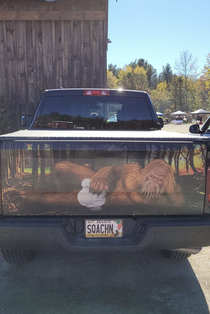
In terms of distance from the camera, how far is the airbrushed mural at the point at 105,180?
2547 millimetres

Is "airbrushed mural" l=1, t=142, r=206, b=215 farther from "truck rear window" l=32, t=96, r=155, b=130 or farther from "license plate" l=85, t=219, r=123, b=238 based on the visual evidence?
"truck rear window" l=32, t=96, r=155, b=130

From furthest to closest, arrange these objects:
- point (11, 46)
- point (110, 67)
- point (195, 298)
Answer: point (110, 67), point (11, 46), point (195, 298)

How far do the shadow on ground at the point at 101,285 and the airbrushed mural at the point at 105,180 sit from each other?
0.85m

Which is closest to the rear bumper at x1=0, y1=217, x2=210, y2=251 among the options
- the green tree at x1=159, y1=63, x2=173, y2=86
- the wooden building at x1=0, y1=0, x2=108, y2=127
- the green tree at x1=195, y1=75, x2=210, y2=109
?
the wooden building at x1=0, y1=0, x2=108, y2=127

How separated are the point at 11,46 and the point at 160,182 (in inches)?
336

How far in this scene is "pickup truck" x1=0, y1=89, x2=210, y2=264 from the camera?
8.21 ft

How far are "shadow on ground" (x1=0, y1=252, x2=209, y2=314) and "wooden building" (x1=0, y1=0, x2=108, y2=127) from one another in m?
7.04

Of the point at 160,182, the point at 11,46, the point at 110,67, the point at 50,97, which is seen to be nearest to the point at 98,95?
the point at 50,97

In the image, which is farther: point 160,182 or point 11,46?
point 11,46

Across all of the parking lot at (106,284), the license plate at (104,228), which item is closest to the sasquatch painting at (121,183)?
the license plate at (104,228)

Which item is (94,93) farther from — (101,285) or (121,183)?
(101,285)

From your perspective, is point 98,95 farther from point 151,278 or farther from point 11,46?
point 11,46

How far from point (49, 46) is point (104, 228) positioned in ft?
27.0

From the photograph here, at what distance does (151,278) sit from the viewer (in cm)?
315
